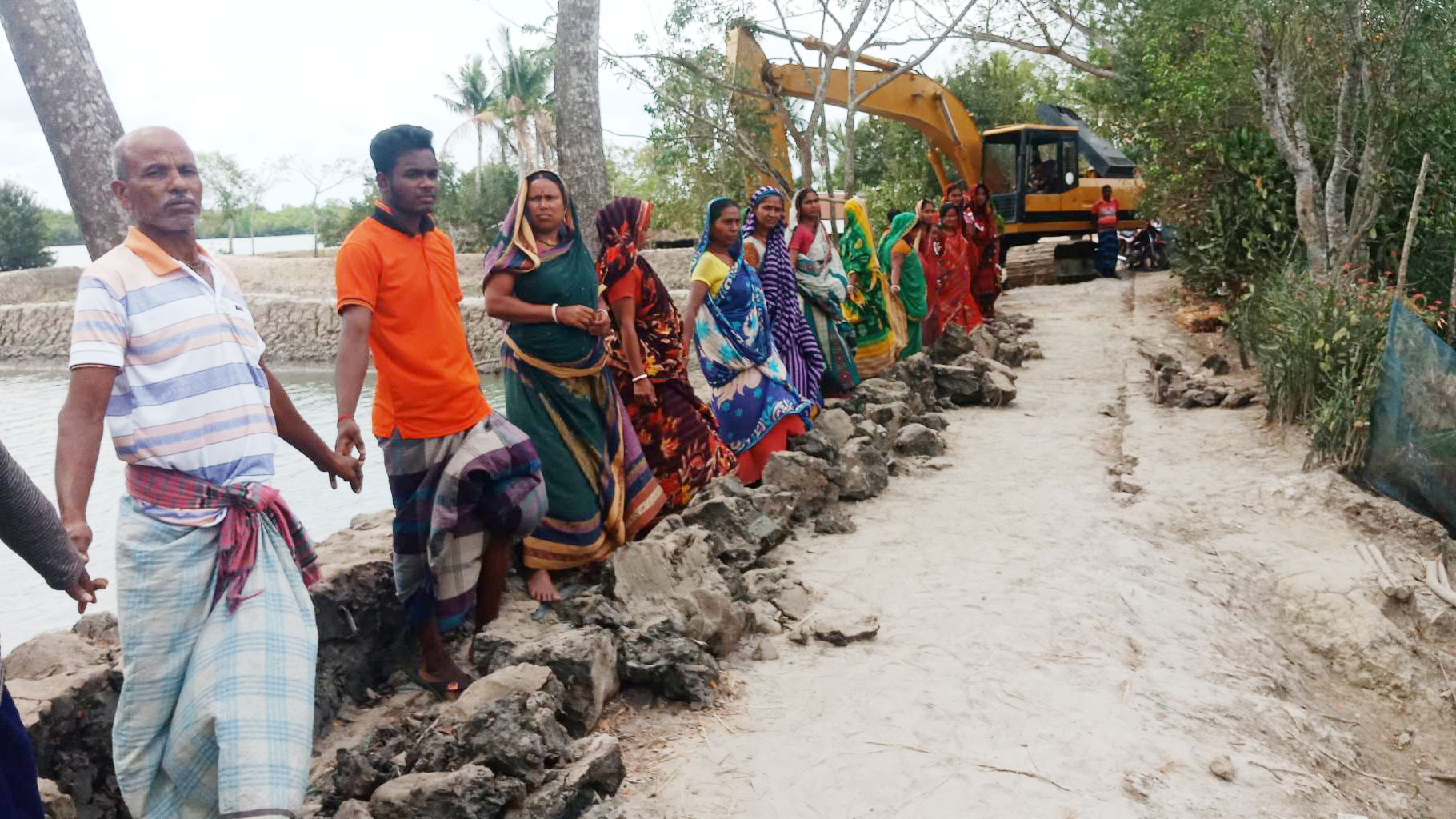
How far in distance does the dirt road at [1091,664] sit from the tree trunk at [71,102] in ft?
10.5

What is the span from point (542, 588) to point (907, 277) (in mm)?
5766

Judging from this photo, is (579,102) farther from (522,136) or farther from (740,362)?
(522,136)

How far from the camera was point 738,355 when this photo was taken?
604 cm

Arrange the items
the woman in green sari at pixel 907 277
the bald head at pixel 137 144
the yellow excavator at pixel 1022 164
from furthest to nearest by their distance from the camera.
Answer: the yellow excavator at pixel 1022 164 → the woman in green sari at pixel 907 277 → the bald head at pixel 137 144

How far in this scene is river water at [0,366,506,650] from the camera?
17.2ft

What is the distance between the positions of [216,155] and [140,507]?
126ft

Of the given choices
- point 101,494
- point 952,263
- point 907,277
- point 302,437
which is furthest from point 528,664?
point 952,263

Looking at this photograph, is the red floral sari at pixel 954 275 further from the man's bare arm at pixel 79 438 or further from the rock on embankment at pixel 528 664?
the man's bare arm at pixel 79 438

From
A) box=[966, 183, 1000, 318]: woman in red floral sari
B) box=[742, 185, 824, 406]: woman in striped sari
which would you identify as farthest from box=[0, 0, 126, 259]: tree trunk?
box=[966, 183, 1000, 318]: woman in red floral sari

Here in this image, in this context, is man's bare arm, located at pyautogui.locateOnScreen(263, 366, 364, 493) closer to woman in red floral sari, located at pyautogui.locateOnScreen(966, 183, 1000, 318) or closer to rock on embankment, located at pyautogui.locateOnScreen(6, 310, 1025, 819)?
rock on embankment, located at pyautogui.locateOnScreen(6, 310, 1025, 819)

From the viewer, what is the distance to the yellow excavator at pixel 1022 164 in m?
15.7

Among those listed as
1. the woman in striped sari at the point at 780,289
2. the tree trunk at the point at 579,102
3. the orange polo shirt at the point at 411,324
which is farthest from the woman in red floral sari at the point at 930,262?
the orange polo shirt at the point at 411,324

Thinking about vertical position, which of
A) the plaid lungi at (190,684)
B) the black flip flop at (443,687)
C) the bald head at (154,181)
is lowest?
the black flip flop at (443,687)

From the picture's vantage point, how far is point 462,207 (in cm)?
2911
